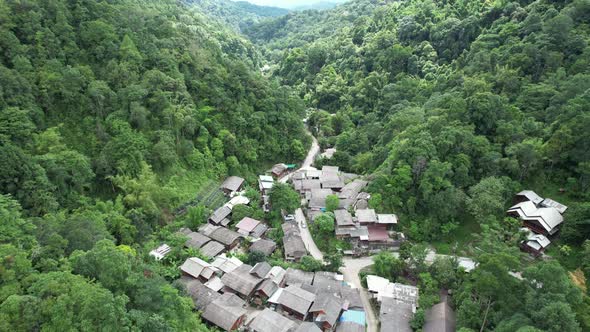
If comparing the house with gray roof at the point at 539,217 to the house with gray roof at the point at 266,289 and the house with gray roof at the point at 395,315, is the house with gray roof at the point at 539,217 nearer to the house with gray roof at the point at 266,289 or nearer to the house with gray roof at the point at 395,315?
the house with gray roof at the point at 395,315

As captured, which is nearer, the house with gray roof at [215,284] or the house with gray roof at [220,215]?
the house with gray roof at [215,284]

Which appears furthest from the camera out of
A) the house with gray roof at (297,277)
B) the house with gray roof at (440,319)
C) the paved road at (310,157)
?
the paved road at (310,157)

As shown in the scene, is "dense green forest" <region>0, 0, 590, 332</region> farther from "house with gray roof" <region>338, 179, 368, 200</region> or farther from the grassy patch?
"house with gray roof" <region>338, 179, 368, 200</region>

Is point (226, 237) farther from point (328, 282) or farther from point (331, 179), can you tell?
point (331, 179)

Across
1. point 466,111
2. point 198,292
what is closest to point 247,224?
point 198,292

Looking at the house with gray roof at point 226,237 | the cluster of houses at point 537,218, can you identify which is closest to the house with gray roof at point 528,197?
the cluster of houses at point 537,218

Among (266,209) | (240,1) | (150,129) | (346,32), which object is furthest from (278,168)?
(240,1)
